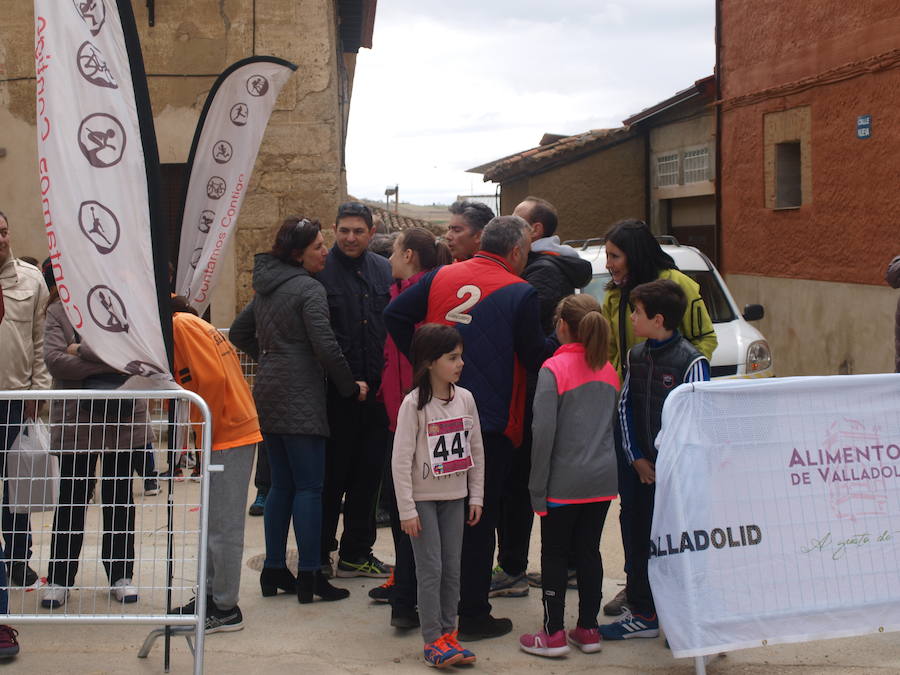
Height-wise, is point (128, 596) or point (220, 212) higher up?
point (220, 212)

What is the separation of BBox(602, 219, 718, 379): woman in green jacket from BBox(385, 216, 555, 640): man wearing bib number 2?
23.1 inches

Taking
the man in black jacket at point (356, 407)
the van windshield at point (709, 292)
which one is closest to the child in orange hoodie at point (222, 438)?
the man in black jacket at point (356, 407)

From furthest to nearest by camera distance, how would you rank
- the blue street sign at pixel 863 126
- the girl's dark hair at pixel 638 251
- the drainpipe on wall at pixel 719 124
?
the drainpipe on wall at pixel 719 124
the blue street sign at pixel 863 126
the girl's dark hair at pixel 638 251

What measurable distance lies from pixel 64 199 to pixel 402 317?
1.69m

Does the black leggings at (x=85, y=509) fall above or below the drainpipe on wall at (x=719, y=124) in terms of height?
below

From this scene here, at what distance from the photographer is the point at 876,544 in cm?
428

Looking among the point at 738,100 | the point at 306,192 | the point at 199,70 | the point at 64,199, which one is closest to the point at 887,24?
the point at 738,100

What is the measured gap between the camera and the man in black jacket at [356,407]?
550cm

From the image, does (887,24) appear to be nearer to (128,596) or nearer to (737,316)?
(737,316)

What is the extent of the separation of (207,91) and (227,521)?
23.1 feet

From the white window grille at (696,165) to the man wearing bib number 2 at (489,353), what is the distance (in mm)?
13458

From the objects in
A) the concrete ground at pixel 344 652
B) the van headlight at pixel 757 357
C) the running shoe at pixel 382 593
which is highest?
the van headlight at pixel 757 357

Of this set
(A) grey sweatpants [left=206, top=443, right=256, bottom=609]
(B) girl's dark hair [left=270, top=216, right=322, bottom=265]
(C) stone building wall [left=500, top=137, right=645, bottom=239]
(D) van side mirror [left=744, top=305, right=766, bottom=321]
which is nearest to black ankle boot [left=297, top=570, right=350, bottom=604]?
(A) grey sweatpants [left=206, top=443, right=256, bottom=609]

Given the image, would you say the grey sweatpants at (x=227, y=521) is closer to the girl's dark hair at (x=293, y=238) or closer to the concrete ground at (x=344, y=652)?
the concrete ground at (x=344, y=652)
